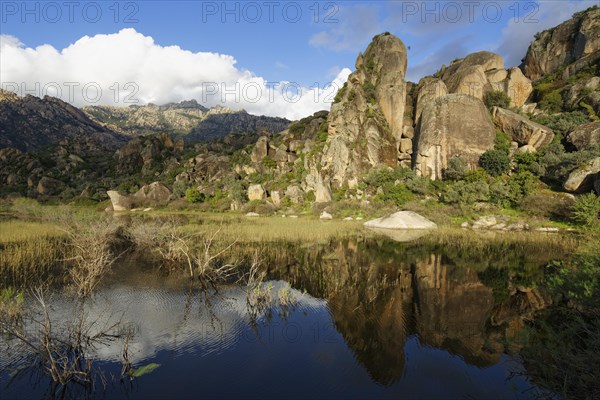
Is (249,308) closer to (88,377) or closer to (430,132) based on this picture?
(88,377)

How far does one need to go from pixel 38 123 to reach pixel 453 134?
185884 mm

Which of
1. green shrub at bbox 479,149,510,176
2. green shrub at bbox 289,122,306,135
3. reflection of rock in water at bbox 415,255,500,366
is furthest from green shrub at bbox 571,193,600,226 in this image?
green shrub at bbox 289,122,306,135

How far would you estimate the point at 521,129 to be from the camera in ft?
168

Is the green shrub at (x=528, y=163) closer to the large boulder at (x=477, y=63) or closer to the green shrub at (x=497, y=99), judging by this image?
the green shrub at (x=497, y=99)

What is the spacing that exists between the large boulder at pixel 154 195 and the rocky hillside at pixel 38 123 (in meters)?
72.4

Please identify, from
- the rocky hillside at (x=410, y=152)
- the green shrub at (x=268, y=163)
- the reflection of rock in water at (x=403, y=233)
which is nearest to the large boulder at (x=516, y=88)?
the rocky hillside at (x=410, y=152)

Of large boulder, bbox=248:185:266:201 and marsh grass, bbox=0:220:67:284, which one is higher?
large boulder, bbox=248:185:266:201

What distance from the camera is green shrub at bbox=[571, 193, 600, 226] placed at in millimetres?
30984

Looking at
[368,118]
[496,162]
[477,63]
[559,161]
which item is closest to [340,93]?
[368,118]

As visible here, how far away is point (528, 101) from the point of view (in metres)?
64.1

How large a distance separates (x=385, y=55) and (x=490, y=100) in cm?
2293

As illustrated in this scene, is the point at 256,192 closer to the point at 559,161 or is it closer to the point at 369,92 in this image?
the point at 369,92

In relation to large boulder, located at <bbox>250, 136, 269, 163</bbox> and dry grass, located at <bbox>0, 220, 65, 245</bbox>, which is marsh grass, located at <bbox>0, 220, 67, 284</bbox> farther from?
large boulder, located at <bbox>250, 136, 269, 163</bbox>

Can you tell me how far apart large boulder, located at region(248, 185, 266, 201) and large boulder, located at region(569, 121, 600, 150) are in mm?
47681
